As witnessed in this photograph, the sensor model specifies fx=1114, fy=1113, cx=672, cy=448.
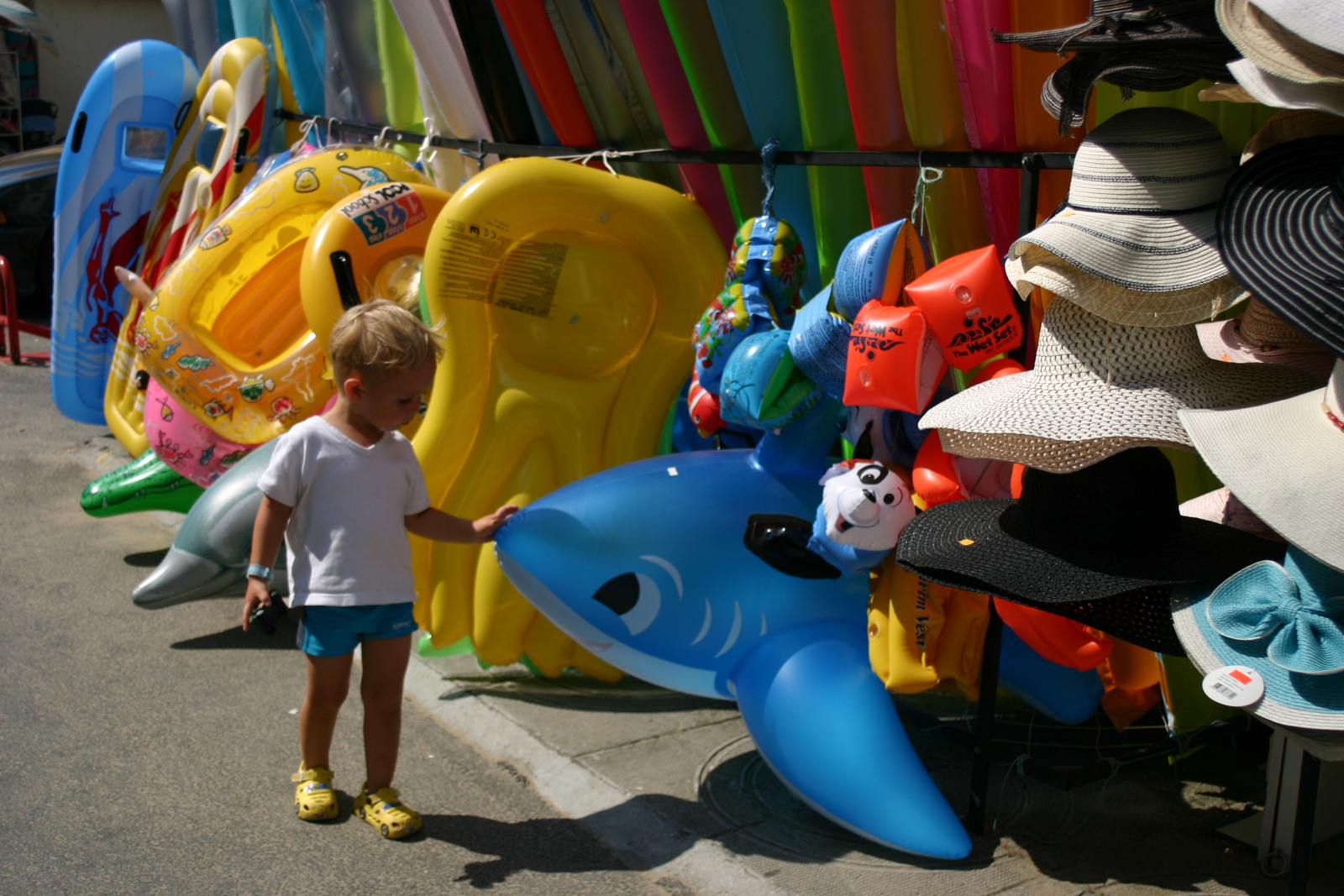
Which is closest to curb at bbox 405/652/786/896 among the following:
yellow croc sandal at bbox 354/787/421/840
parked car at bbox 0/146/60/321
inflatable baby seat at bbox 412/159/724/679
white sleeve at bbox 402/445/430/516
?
inflatable baby seat at bbox 412/159/724/679

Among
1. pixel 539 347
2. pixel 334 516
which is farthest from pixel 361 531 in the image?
pixel 539 347

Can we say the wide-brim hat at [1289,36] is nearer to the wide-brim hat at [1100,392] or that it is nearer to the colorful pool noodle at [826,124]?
the wide-brim hat at [1100,392]

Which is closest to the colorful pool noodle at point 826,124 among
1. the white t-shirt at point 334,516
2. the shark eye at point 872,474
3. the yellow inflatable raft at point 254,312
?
the shark eye at point 872,474

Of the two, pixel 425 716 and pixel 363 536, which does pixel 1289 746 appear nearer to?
pixel 363 536

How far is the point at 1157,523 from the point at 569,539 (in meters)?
1.35

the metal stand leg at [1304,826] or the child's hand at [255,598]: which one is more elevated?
the child's hand at [255,598]

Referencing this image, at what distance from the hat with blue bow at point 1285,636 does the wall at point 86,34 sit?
1607 cm

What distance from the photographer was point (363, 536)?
264cm

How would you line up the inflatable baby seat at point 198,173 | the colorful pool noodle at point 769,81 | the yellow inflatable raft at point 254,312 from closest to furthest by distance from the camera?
1. the colorful pool noodle at point 769,81
2. the yellow inflatable raft at point 254,312
3. the inflatable baby seat at point 198,173

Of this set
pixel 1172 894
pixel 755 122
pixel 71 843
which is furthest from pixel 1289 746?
pixel 71 843

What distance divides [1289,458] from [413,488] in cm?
Result: 193

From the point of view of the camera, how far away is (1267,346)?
1819 mm

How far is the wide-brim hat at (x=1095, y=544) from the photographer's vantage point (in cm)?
183

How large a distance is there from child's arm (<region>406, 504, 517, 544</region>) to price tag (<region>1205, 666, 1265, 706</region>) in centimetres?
165
